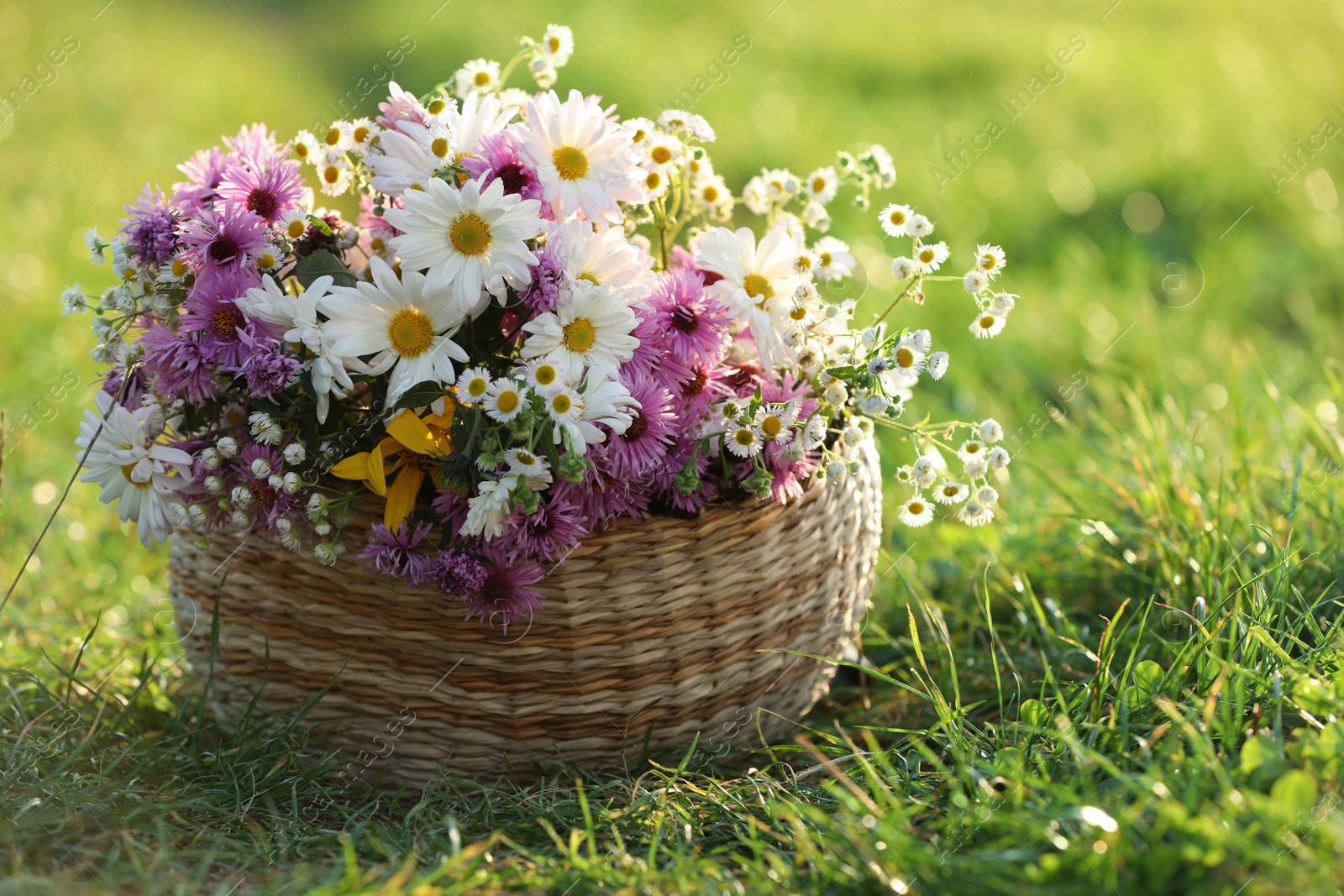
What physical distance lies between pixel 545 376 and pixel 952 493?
613mm

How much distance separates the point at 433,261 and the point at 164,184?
4.28 m

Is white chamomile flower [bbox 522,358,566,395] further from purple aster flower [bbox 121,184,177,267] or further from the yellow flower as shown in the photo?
purple aster flower [bbox 121,184,177,267]

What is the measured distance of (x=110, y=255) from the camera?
4.91 ft

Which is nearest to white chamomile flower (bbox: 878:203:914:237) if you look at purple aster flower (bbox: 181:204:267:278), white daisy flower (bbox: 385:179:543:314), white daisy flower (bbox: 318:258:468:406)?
white daisy flower (bbox: 385:179:543:314)

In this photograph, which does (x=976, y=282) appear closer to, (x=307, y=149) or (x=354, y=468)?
(x=354, y=468)

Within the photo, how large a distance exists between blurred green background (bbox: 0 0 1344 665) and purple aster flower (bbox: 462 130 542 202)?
1.10 m

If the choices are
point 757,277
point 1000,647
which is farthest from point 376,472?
point 1000,647

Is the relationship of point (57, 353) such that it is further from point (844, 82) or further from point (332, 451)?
point (844, 82)

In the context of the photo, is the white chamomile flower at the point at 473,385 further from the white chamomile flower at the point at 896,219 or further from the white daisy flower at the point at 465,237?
the white chamomile flower at the point at 896,219

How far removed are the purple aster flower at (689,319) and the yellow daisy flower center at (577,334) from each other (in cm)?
11

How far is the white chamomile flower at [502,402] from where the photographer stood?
4.22 ft

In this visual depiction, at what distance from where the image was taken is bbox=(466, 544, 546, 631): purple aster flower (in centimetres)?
138

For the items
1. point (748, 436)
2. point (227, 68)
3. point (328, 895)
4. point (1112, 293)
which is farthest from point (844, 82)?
point (328, 895)

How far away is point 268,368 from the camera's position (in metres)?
1.32
